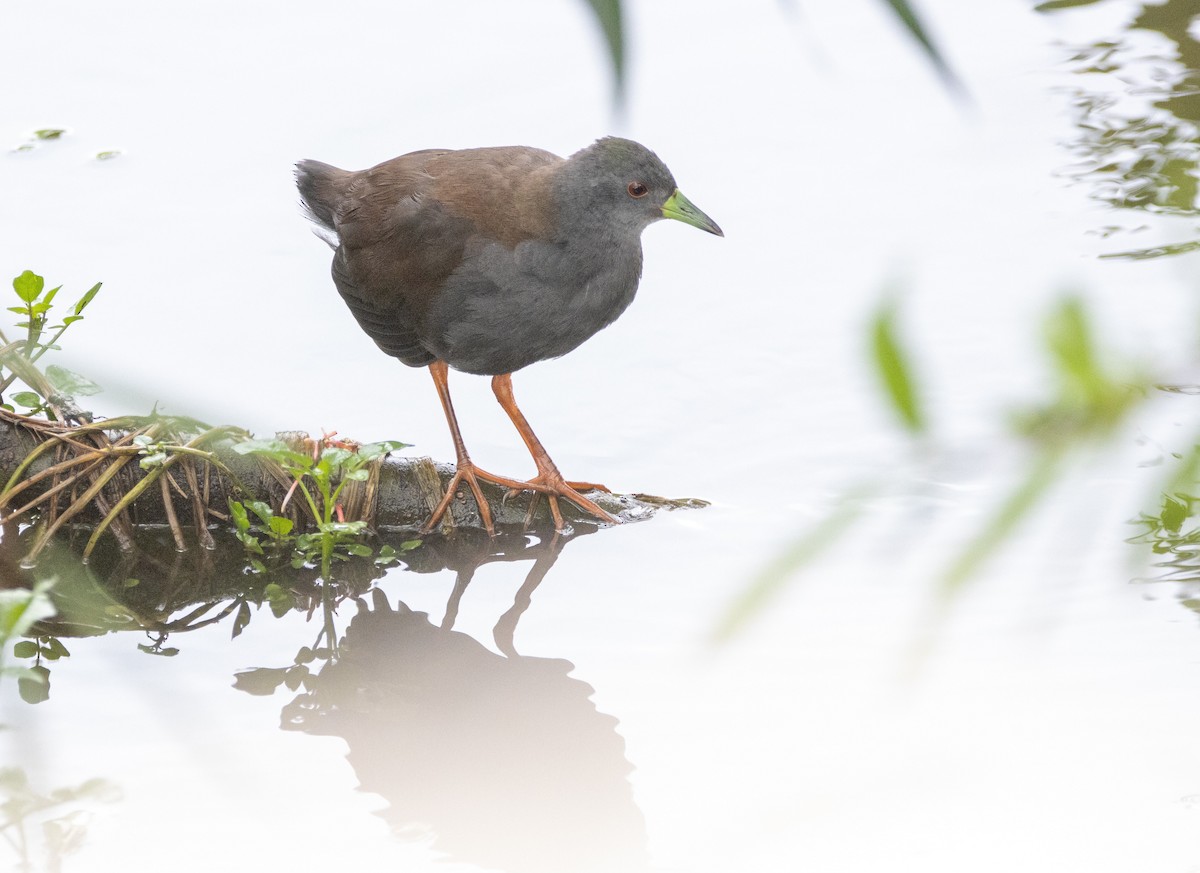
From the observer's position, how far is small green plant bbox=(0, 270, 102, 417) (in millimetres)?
2764

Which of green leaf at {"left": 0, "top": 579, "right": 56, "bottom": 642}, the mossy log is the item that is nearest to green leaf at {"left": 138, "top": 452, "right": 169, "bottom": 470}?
the mossy log

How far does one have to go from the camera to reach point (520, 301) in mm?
3070

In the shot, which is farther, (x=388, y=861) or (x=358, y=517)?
(x=358, y=517)

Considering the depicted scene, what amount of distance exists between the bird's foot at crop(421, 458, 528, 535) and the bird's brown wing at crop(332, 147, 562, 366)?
0.31 metres

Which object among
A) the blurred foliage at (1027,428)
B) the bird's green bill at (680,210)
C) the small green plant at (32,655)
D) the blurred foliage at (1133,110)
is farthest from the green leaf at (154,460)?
the blurred foliage at (1027,428)

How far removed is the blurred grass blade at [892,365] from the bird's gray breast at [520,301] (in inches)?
103

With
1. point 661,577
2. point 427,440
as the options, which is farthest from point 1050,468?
point 427,440

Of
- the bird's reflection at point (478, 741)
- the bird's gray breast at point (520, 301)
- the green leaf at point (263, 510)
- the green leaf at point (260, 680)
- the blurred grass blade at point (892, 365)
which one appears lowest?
the bird's reflection at point (478, 741)

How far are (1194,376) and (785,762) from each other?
1.97 m

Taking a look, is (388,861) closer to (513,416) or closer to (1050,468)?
(513,416)

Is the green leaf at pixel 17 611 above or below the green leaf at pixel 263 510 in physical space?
above

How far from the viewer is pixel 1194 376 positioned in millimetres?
579

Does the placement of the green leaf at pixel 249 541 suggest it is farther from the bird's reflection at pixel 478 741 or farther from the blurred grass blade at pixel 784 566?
the blurred grass blade at pixel 784 566

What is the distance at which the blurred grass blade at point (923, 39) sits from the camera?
1.79 feet
